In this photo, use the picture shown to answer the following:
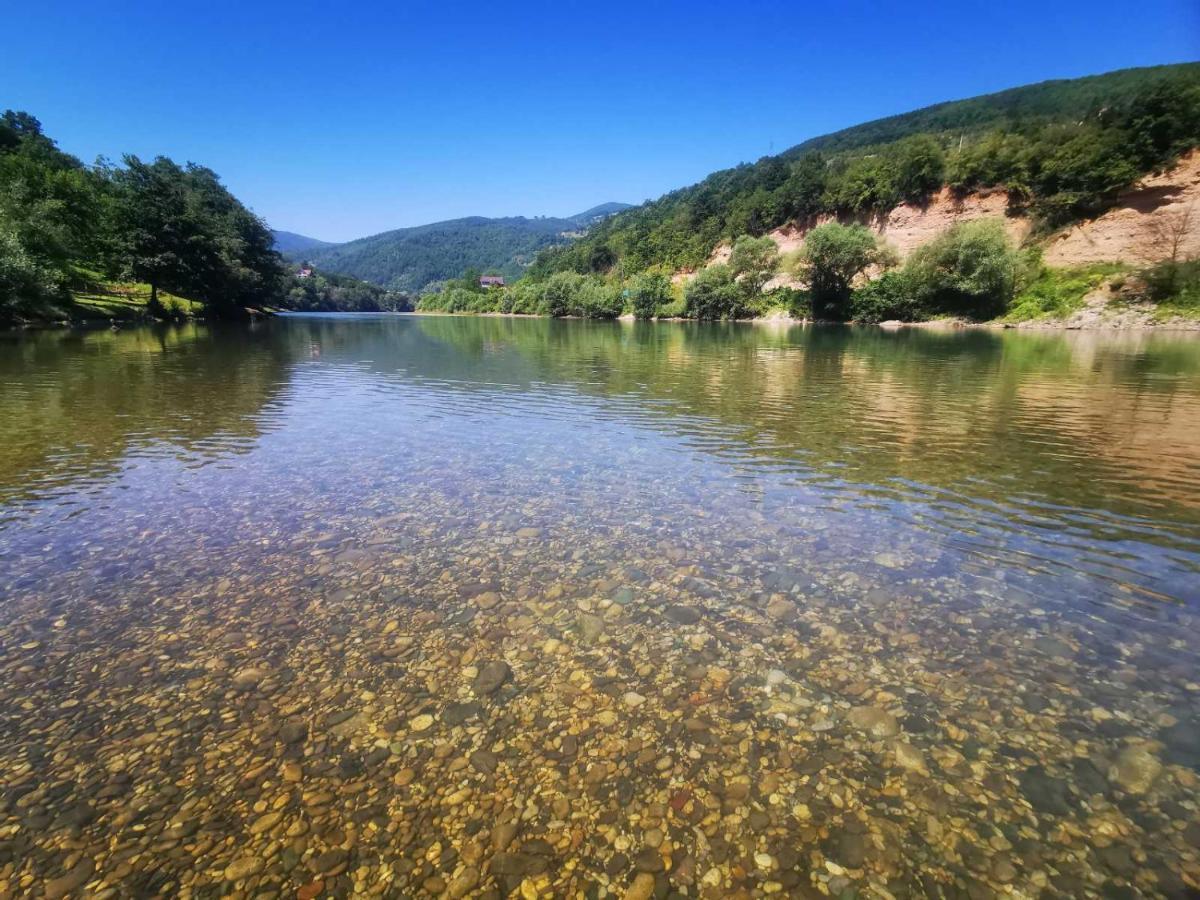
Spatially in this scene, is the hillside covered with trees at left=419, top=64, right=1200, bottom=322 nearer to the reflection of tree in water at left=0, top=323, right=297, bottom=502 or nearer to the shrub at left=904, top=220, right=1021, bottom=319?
the shrub at left=904, top=220, right=1021, bottom=319

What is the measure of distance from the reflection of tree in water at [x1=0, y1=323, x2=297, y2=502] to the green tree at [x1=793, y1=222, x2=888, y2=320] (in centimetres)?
8708

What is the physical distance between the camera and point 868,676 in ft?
20.0

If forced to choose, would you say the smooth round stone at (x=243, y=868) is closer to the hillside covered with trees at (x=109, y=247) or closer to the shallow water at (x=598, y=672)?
the shallow water at (x=598, y=672)

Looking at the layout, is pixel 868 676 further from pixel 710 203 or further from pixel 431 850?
pixel 710 203

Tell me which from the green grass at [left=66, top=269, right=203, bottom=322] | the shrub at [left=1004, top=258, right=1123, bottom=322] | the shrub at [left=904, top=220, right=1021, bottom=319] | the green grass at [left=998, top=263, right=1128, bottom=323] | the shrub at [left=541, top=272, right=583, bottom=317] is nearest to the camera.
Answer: the green grass at [left=66, top=269, right=203, bottom=322]

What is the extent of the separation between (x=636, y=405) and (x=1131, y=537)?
1512cm

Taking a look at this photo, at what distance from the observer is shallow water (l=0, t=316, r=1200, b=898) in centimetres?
412

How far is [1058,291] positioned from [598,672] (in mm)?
100255

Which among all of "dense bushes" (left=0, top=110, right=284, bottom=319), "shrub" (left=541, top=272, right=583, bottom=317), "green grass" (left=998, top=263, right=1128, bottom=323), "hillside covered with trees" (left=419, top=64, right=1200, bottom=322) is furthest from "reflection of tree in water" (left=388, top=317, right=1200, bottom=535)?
"shrub" (left=541, top=272, right=583, bottom=317)

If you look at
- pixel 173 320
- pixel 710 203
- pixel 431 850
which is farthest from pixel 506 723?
A: pixel 710 203

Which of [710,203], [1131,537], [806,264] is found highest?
[710,203]

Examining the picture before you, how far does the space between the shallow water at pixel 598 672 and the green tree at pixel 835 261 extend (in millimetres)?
90101

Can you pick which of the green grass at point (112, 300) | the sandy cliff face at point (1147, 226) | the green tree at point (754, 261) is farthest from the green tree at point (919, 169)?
the green grass at point (112, 300)

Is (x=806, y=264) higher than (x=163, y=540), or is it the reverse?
(x=806, y=264)
